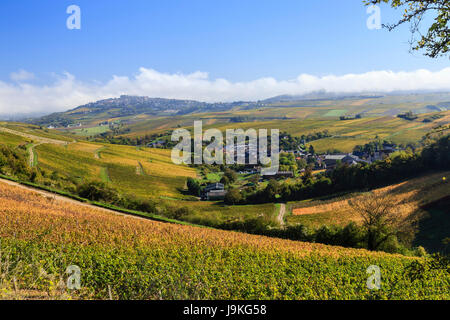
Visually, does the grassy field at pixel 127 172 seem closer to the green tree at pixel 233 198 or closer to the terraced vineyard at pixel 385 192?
the green tree at pixel 233 198

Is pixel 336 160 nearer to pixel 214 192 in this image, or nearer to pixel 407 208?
pixel 214 192

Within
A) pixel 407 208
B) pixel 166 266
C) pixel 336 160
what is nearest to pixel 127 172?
pixel 407 208

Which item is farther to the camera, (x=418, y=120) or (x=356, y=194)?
(x=418, y=120)

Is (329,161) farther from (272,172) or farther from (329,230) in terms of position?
(329,230)

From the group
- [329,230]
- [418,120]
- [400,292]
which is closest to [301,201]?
[329,230]

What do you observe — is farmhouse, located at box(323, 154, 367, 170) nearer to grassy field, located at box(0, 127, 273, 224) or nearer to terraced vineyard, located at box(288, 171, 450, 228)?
grassy field, located at box(0, 127, 273, 224)

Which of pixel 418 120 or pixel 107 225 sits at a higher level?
pixel 418 120

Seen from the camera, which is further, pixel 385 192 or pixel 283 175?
pixel 283 175

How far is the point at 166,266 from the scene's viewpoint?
13.3 meters

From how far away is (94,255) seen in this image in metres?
14.1
